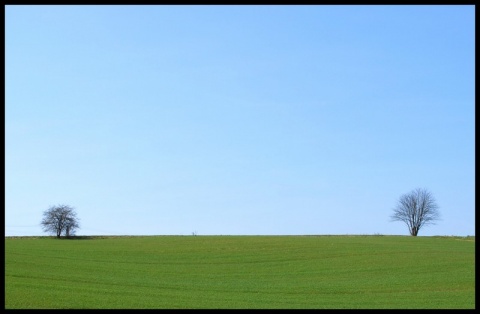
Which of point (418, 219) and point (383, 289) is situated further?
point (418, 219)

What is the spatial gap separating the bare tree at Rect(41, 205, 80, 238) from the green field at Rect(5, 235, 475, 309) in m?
14.7

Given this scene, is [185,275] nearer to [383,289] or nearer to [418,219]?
[383,289]

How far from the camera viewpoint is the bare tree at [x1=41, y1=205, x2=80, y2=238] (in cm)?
7056

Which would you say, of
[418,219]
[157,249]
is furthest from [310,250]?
[418,219]

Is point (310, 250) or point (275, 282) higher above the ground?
point (310, 250)

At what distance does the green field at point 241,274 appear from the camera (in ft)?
77.7

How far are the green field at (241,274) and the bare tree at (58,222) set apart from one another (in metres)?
14.7

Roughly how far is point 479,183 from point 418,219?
77376 mm

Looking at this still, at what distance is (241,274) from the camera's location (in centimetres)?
3622

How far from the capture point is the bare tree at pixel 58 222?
2778 inches

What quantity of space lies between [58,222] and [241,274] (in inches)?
1604

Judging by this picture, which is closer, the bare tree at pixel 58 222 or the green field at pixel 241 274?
the green field at pixel 241 274

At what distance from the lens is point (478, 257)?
6375 mm

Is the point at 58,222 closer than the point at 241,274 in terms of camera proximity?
No
